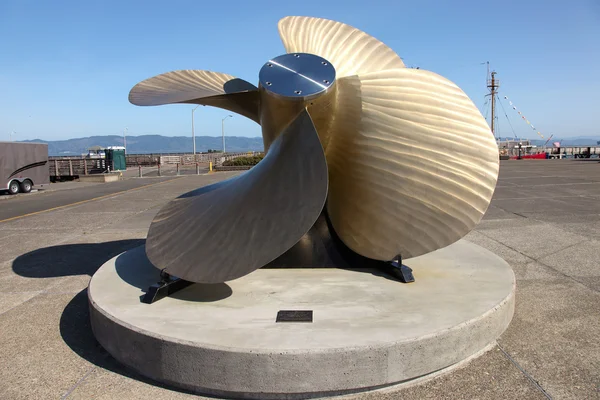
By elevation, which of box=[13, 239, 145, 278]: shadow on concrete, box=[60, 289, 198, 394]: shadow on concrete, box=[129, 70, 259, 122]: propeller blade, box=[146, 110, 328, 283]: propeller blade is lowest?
box=[13, 239, 145, 278]: shadow on concrete

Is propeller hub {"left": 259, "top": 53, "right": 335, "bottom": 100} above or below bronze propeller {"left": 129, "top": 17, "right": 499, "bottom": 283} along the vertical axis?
above

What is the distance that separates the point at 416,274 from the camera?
5.05m

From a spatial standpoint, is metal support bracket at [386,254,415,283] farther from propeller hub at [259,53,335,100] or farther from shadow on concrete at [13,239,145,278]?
shadow on concrete at [13,239,145,278]

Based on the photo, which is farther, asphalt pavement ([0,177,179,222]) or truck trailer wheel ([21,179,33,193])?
truck trailer wheel ([21,179,33,193])

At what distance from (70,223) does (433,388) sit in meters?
9.91

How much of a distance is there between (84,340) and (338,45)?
4.06 metres

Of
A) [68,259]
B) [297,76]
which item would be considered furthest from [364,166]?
[68,259]

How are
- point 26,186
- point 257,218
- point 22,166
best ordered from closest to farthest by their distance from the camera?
point 257,218
point 22,166
point 26,186

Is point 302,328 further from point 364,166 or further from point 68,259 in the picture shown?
Result: point 68,259

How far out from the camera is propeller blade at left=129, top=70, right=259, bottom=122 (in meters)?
5.34

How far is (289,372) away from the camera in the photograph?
3115 millimetres

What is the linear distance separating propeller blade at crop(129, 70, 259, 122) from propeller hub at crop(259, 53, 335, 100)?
0.74 meters

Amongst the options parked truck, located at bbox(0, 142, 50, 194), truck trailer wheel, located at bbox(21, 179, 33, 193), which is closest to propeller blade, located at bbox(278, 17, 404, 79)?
parked truck, located at bbox(0, 142, 50, 194)

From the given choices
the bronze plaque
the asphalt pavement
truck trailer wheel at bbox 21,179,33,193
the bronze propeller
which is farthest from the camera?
truck trailer wheel at bbox 21,179,33,193
